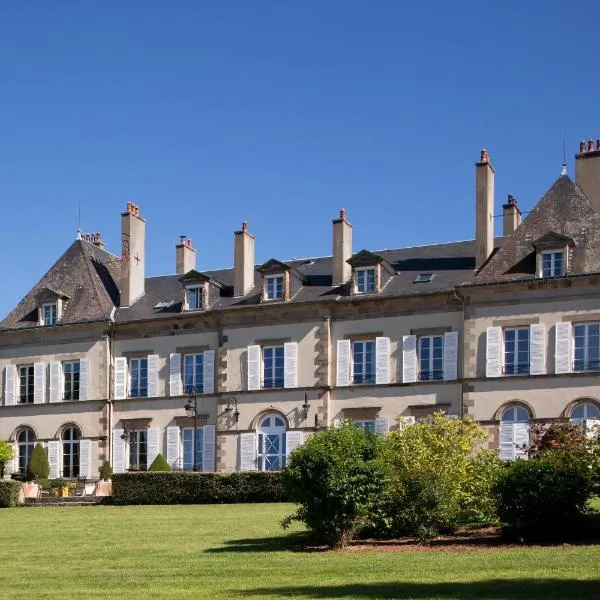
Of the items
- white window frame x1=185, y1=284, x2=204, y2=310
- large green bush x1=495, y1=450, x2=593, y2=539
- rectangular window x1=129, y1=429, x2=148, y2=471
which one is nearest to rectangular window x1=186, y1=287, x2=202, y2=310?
white window frame x1=185, y1=284, x2=204, y2=310

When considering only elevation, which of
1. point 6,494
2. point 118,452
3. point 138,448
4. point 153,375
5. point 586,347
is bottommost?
point 6,494

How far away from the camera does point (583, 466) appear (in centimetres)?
1745

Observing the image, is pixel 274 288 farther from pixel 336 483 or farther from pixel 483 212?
pixel 336 483

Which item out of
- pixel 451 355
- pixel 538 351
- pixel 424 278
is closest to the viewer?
pixel 538 351

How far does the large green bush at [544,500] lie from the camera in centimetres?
1697

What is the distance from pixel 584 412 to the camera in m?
32.4

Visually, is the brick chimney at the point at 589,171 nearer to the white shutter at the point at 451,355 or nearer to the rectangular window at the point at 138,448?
the white shutter at the point at 451,355

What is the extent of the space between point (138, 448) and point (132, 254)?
23.7ft

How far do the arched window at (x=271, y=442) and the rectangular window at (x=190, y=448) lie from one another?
233 centimetres

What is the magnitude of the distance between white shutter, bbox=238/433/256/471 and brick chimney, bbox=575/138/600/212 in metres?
13.4

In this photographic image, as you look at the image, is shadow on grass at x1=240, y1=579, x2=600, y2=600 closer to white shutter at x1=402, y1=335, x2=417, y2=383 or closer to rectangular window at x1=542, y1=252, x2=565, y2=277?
rectangular window at x1=542, y1=252, x2=565, y2=277

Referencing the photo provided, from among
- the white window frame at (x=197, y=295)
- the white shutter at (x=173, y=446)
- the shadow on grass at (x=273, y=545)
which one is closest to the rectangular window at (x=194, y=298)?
the white window frame at (x=197, y=295)

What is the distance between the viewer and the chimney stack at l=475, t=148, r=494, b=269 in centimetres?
3525

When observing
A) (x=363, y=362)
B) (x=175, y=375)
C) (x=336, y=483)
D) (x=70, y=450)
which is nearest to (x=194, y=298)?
(x=175, y=375)
